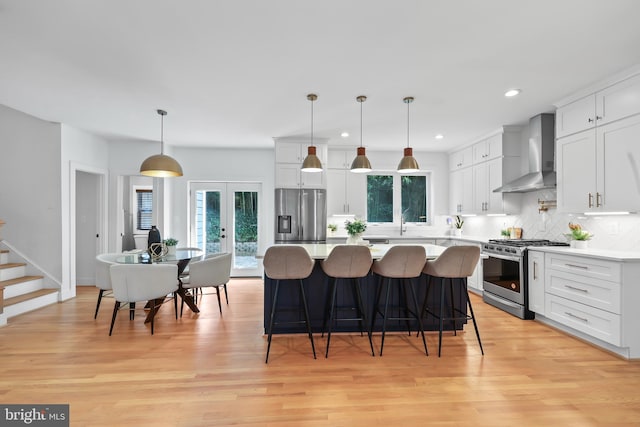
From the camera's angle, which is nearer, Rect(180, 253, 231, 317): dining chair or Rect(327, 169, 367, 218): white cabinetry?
Rect(180, 253, 231, 317): dining chair

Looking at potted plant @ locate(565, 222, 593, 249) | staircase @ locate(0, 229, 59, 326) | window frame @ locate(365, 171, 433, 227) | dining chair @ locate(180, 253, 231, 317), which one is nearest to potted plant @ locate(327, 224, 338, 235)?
window frame @ locate(365, 171, 433, 227)

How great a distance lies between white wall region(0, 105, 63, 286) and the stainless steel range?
6067 millimetres

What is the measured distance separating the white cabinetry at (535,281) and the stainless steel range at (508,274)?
4cm

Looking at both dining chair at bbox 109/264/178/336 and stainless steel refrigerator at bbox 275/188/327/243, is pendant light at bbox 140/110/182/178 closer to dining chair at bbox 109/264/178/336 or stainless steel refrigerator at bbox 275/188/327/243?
dining chair at bbox 109/264/178/336

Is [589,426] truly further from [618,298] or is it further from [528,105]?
[528,105]

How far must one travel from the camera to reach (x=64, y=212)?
15.4ft

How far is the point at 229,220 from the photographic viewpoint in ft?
20.6

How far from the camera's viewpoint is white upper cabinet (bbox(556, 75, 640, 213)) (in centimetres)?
295

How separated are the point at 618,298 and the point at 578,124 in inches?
73.0

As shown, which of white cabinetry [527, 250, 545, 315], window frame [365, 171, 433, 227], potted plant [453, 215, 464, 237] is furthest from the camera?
window frame [365, 171, 433, 227]

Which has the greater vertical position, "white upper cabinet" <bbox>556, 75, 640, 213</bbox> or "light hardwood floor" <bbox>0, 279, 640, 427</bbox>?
"white upper cabinet" <bbox>556, 75, 640, 213</bbox>

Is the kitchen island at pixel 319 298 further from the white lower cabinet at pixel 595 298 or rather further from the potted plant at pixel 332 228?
the potted plant at pixel 332 228

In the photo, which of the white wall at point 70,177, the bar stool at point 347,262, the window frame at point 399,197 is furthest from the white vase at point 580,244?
the white wall at point 70,177

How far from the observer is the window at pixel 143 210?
6.82 metres
